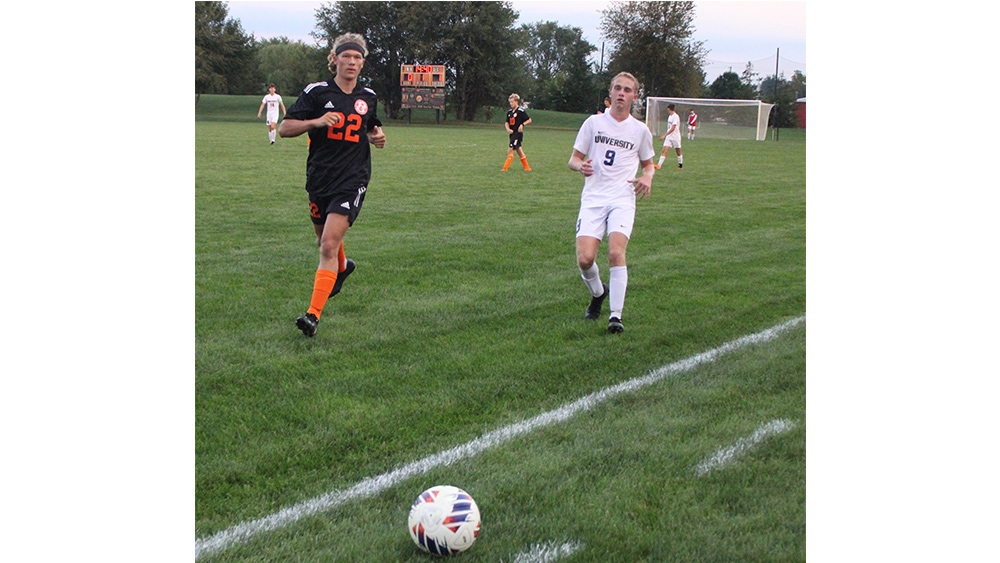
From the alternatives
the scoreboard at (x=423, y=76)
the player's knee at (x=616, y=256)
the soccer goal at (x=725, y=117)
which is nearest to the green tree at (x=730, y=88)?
the soccer goal at (x=725, y=117)

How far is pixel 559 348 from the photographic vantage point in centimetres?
552

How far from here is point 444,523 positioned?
9.41ft

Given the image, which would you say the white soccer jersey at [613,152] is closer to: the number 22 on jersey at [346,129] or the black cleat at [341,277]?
the number 22 on jersey at [346,129]

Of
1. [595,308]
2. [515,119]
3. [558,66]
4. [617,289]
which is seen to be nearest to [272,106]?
[515,119]

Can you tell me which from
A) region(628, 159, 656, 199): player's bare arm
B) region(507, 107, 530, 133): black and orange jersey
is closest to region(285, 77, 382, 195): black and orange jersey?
region(628, 159, 656, 199): player's bare arm

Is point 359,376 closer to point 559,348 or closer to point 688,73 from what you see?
point 559,348

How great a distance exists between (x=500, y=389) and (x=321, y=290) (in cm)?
189

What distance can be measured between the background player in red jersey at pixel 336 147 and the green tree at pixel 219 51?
174ft

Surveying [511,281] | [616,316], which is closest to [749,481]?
[616,316]

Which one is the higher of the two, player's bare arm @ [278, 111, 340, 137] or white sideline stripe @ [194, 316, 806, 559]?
player's bare arm @ [278, 111, 340, 137]

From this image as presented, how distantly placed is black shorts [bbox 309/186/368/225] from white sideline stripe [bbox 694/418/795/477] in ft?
11.0

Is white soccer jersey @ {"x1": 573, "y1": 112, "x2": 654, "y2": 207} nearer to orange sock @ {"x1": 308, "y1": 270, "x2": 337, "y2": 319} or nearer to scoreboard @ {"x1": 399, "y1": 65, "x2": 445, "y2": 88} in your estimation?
orange sock @ {"x1": 308, "y1": 270, "x2": 337, "y2": 319}

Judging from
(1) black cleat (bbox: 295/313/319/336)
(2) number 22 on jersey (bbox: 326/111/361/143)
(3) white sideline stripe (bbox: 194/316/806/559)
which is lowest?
(3) white sideline stripe (bbox: 194/316/806/559)

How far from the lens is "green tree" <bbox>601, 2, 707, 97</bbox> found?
5700 centimetres
